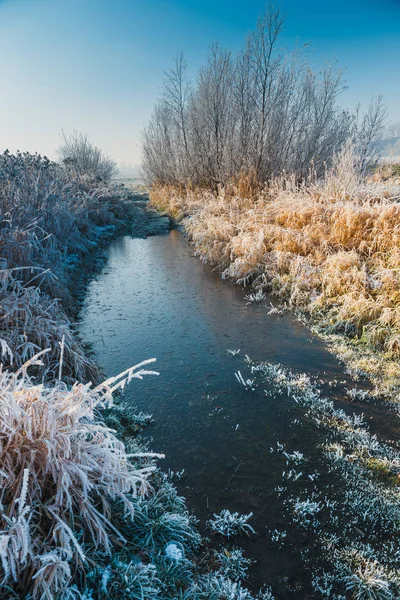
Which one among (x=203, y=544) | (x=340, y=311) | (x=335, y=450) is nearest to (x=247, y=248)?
(x=340, y=311)

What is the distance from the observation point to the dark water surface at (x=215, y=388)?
2213 millimetres

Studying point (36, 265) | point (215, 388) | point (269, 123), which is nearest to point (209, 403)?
point (215, 388)

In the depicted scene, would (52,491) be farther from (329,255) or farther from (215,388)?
(329,255)

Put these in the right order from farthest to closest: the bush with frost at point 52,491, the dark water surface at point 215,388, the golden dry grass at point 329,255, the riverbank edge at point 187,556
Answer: the golden dry grass at point 329,255
the dark water surface at point 215,388
the riverbank edge at point 187,556
the bush with frost at point 52,491

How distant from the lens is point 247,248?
6688 millimetres

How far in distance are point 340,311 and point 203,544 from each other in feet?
11.8

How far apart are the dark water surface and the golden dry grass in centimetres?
54

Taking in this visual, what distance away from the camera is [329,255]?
5711mm

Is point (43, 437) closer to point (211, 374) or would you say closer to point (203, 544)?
point (203, 544)

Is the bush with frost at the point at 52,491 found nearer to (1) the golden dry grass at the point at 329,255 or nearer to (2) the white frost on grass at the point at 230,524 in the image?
(2) the white frost on grass at the point at 230,524

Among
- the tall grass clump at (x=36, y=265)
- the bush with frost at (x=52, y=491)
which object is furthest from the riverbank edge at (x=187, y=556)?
the tall grass clump at (x=36, y=265)

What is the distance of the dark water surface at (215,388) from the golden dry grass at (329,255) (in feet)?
1.77

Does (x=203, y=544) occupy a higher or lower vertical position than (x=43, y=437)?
lower

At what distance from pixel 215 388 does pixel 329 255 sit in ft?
11.6
